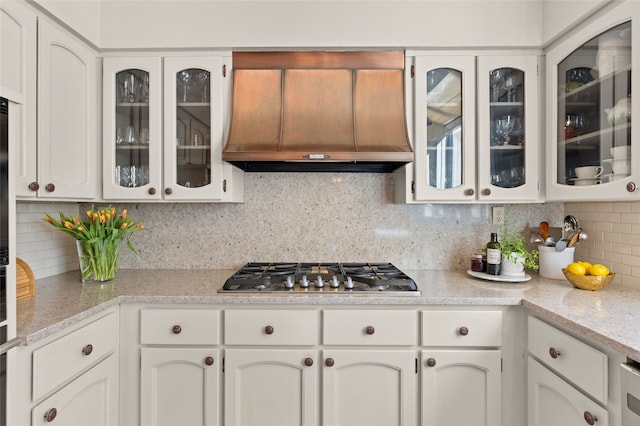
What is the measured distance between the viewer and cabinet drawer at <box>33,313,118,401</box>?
1292 millimetres

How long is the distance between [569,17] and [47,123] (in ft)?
8.41

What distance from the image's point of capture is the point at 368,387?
5.65 feet

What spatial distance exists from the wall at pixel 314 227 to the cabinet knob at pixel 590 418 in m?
1.17

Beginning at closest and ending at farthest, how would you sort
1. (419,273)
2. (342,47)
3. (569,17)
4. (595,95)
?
(595,95), (569,17), (342,47), (419,273)

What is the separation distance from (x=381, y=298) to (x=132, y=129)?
168cm

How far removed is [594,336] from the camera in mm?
1232

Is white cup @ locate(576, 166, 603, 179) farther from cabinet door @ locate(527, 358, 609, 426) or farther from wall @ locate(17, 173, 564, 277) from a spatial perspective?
cabinet door @ locate(527, 358, 609, 426)

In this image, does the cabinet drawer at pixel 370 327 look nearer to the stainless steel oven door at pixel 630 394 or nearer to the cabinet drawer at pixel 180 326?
the cabinet drawer at pixel 180 326

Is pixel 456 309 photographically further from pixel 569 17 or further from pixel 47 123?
pixel 47 123

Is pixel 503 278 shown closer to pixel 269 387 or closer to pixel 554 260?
pixel 554 260

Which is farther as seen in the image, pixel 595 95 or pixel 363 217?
pixel 363 217

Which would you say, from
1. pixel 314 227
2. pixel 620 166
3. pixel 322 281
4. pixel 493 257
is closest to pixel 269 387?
pixel 322 281

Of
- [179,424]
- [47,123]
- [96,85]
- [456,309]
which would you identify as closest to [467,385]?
[456,309]

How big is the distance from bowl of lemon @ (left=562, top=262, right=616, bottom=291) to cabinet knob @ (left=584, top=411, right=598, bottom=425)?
2.32 ft
